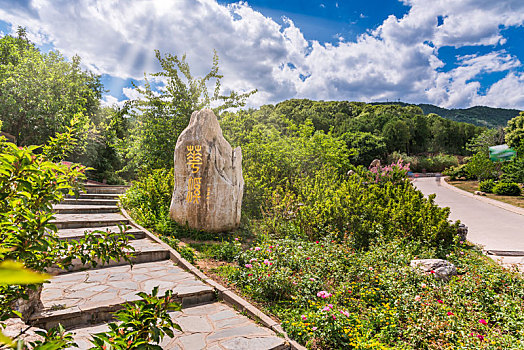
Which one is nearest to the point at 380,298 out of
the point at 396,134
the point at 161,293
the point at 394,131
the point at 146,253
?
the point at 161,293

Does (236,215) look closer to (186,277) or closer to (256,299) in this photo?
(186,277)

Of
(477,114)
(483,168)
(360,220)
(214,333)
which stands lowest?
(214,333)

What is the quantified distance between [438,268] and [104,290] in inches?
196

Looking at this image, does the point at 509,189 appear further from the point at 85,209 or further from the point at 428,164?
the point at 428,164

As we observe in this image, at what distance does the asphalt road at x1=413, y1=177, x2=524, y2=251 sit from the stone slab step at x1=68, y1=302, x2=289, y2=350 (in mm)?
6393

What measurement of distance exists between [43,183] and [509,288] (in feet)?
18.7

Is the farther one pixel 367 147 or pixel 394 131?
pixel 394 131

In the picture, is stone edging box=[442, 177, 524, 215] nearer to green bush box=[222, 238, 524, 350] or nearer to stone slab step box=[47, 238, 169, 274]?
green bush box=[222, 238, 524, 350]

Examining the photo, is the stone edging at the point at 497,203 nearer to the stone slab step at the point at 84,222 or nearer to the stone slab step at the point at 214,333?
the stone slab step at the point at 214,333

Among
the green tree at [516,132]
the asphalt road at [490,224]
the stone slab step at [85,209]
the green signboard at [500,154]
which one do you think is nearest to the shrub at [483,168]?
the green tree at [516,132]

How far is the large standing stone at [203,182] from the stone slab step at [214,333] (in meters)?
3.17

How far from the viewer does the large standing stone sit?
7082 mm

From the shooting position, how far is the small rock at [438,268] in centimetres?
483

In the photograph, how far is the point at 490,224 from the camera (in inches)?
401
